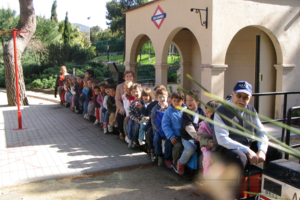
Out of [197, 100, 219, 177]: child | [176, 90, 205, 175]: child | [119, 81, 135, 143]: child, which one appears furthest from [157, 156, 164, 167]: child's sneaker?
[119, 81, 135, 143]: child

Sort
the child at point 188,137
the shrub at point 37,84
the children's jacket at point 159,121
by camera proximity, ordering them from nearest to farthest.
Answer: the child at point 188,137 < the children's jacket at point 159,121 < the shrub at point 37,84

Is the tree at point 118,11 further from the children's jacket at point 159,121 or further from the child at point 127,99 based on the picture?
the children's jacket at point 159,121

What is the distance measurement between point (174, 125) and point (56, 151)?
2.87 m

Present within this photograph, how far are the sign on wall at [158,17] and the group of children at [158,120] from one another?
8.20 feet

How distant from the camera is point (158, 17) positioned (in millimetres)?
9070

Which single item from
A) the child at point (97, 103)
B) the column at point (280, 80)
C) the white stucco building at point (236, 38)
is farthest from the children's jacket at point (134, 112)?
the column at point (280, 80)

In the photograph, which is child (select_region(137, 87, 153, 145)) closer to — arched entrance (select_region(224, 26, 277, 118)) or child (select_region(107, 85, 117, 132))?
child (select_region(107, 85, 117, 132))

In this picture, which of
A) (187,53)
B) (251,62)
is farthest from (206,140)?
(187,53)

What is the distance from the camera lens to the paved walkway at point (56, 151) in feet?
16.1

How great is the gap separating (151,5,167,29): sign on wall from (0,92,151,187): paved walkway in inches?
152

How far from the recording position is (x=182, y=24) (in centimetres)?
802

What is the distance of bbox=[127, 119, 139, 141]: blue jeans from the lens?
Answer: 5.94 metres

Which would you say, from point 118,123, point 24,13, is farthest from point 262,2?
point 24,13

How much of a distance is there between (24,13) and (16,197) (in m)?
10.3
